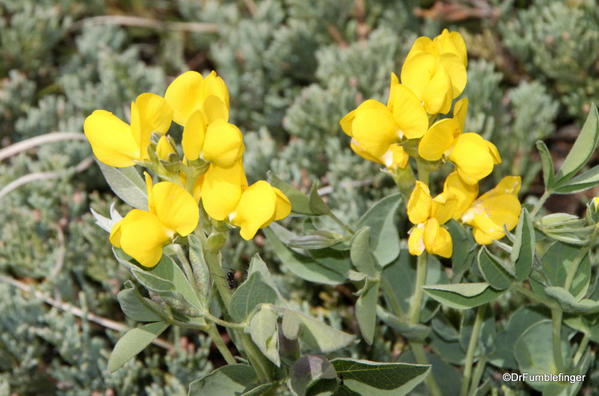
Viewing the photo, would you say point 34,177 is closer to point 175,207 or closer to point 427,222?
point 175,207

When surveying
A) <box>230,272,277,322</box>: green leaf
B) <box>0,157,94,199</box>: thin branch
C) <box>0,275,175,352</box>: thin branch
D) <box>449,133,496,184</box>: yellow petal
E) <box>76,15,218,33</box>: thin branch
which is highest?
<box>449,133,496,184</box>: yellow petal

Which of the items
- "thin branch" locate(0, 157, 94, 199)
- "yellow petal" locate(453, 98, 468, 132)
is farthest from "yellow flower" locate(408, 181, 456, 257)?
"thin branch" locate(0, 157, 94, 199)

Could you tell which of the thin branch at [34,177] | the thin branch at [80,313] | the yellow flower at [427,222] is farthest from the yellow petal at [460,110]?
the thin branch at [34,177]

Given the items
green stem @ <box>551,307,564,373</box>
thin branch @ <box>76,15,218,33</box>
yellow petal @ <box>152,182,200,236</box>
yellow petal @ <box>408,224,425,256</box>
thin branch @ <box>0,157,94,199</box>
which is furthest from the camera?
thin branch @ <box>76,15,218,33</box>

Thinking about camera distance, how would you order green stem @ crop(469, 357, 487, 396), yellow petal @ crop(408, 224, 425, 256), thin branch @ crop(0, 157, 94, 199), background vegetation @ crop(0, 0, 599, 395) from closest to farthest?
1. yellow petal @ crop(408, 224, 425, 256)
2. green stem @ crop(469, 357, 487, 396)
3. background vegetation @ crop(0, 0, 599, 395)
4. thin branch @ crop(0, 157, 94, 199)

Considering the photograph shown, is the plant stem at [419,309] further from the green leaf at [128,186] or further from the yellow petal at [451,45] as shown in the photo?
the green leaf at [128,186]

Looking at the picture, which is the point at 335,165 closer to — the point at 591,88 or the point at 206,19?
the point at 591,88

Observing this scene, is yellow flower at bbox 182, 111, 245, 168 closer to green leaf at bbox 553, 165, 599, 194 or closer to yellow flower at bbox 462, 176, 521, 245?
yellow flower at bbox 462, 176, 521, 245

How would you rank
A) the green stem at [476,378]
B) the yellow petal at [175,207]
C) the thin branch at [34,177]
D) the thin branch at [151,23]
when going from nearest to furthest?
the yellow petal at [175,207], the green stem at [476,378], the thin branch at [34,177], the thin branch at [151,23]
